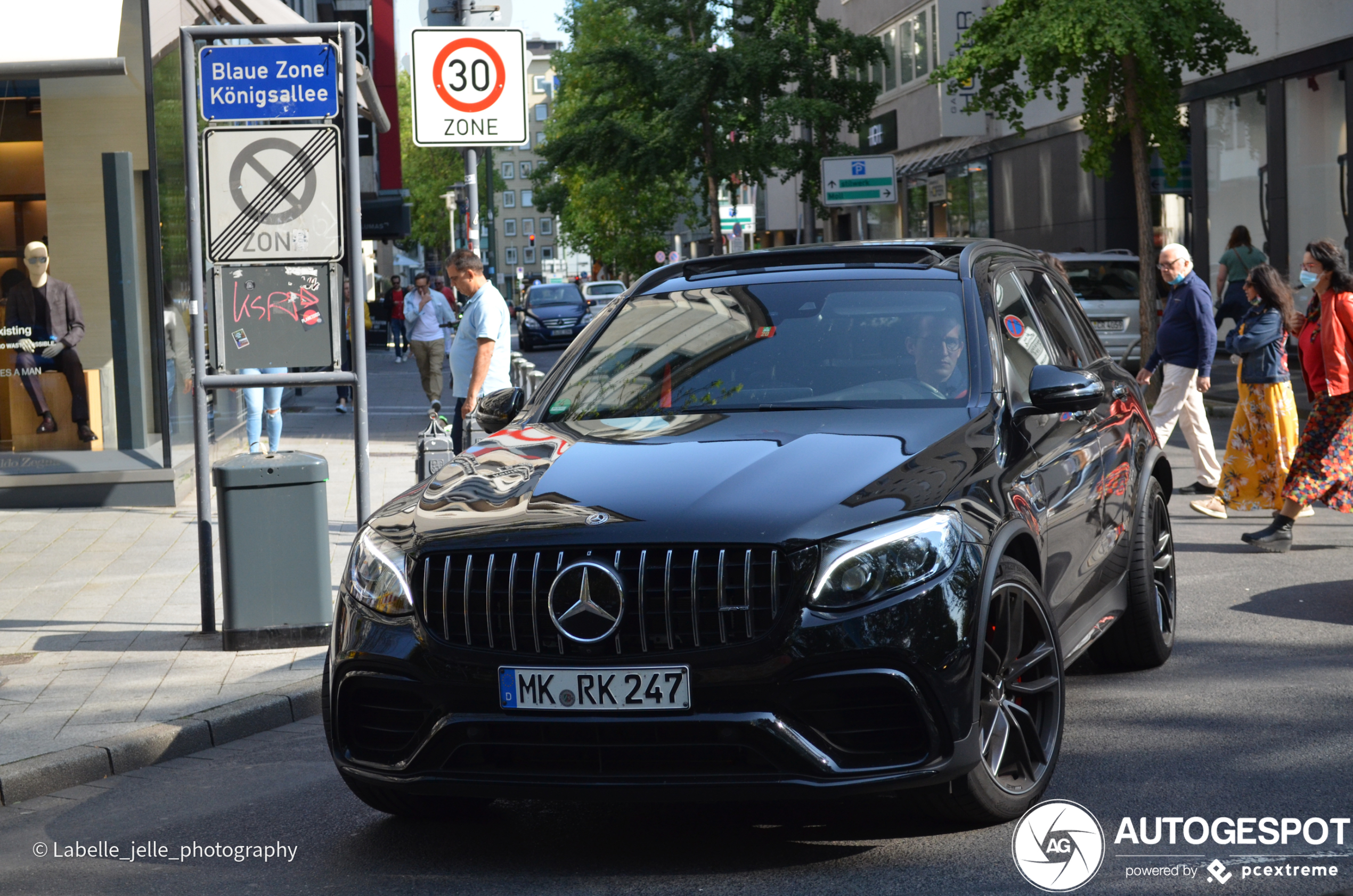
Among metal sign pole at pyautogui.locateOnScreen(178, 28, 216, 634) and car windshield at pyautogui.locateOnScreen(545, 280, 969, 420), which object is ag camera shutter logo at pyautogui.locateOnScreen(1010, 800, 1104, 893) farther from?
metal sign pole at pyautogui.locateOnScreen(178, 28, 216, 634)

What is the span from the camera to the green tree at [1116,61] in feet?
67.2

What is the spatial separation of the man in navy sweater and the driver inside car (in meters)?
5.58

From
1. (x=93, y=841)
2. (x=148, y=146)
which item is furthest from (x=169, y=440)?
(x=93, y=841)

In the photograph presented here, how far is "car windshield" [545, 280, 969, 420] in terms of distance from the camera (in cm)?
527

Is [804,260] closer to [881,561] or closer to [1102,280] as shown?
[881,561]

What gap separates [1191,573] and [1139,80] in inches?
563

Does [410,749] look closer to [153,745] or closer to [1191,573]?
[153,745]

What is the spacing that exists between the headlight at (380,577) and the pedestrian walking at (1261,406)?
23.8 feet

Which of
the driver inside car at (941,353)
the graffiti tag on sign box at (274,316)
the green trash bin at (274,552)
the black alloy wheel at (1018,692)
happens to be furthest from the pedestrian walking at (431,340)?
the black alloy wheel at (1018,692)

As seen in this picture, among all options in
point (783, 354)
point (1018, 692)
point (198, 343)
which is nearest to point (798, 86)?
point (198, 343)

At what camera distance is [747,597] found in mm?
4051

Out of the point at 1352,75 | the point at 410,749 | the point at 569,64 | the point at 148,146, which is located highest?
the point at 569,64

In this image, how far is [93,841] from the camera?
5.02m

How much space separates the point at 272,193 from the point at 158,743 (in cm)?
293
